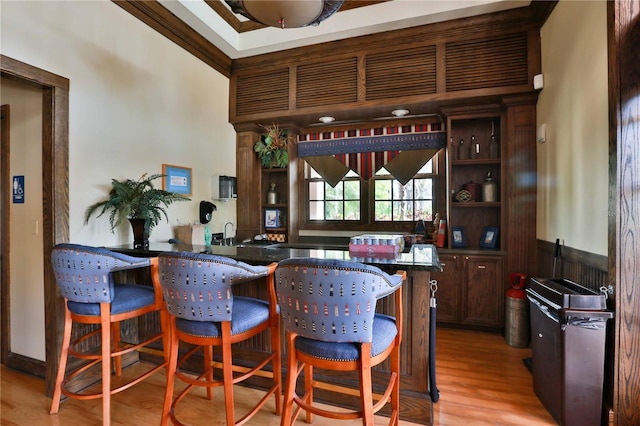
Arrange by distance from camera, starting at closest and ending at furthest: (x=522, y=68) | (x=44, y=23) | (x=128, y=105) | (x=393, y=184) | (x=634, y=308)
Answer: (x=634, y=308) → (x=44, y=23) → (x=128, y=105) → (x=522, y=68) → (x=393, y=184)

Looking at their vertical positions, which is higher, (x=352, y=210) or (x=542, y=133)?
(x=542, y=133)

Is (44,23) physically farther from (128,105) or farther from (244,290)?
(244,290)

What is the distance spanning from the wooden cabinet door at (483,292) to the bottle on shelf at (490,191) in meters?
0.65

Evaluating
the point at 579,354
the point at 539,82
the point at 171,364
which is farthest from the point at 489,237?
the point at 171,364

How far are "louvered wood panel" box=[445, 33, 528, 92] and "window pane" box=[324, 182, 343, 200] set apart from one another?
5.92 feet

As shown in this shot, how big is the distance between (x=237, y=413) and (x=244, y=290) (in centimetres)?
76

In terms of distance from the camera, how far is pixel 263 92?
4.04 metres

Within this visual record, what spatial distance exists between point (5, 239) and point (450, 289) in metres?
4.05

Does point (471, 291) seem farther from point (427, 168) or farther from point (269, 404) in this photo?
point (269, 404)

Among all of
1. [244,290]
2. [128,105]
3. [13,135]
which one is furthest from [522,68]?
[13,135]

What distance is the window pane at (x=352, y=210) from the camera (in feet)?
14.3

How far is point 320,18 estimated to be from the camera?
6.15ft

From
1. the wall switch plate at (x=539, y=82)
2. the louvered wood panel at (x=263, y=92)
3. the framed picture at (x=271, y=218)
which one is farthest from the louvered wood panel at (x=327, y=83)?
the wall switch plate at (x=539, y=82)

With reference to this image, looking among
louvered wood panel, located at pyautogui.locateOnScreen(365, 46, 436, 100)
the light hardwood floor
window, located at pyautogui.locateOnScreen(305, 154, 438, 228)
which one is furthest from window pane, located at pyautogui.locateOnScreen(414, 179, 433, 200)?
the light hardwood floor
